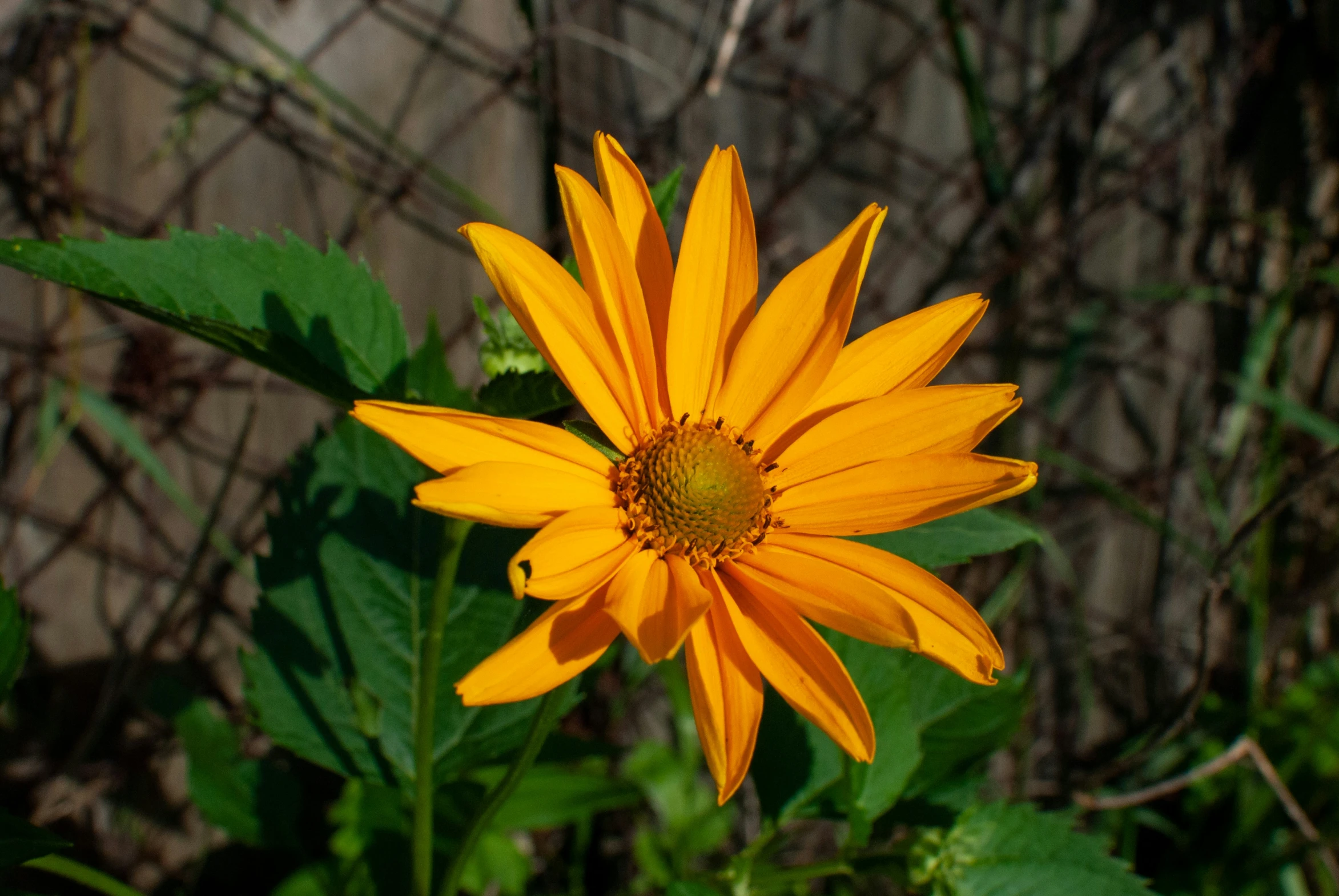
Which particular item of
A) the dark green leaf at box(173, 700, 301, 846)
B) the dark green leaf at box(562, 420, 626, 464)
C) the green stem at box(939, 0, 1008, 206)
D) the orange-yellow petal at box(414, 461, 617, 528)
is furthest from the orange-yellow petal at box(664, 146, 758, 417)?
the green stem at box(939, 0, 1008, 206)

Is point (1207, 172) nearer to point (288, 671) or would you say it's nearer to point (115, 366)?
point (288, 671)

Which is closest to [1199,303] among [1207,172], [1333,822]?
[1207,172]

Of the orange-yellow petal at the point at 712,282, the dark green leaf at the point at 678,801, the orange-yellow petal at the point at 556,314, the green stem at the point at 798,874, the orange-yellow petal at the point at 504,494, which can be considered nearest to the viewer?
the orange-yellow petal at the point at 504,494

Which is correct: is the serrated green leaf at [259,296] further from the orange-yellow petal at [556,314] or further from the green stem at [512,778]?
the green stem at [512,778]

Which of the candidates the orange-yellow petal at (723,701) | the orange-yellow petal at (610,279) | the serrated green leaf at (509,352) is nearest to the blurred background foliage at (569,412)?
the serrated green leaf at (509,352)

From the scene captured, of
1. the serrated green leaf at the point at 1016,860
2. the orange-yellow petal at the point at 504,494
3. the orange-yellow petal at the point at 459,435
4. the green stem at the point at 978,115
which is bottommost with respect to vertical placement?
the serrated green leaf at the point at 1016,860

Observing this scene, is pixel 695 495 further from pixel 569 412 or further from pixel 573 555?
pixel 569 412
